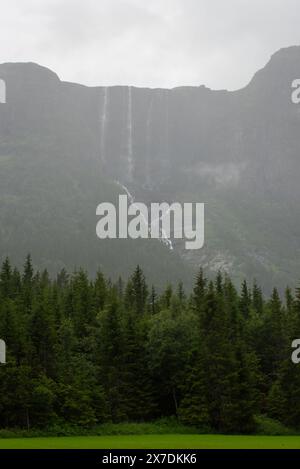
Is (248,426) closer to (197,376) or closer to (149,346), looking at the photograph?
(197,376)

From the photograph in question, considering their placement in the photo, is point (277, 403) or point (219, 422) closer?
point (219, 422)

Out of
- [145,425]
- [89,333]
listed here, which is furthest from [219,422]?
[89,333]

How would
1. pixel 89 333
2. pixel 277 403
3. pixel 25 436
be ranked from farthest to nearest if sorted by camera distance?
pixel 89 333
pixel 277 403
pixel 25 436

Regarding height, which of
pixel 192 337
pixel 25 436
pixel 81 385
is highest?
pixel 192 337

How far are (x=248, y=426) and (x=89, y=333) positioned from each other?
33113mm

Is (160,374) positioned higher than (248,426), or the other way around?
(160,374)

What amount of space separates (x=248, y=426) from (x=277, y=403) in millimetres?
9557

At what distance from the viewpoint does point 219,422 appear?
74.0m

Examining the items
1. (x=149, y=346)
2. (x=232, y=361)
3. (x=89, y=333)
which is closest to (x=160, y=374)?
(x=149, y=346)

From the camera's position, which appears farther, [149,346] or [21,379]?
[149,346]

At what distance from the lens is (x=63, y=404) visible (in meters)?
70.8

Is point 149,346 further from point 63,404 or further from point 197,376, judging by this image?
point 63,404

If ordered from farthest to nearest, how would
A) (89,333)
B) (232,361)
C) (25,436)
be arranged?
(89,333)
(232,361)
(25,436)

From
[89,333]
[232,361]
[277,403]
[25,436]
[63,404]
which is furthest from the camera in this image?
[89,333]
